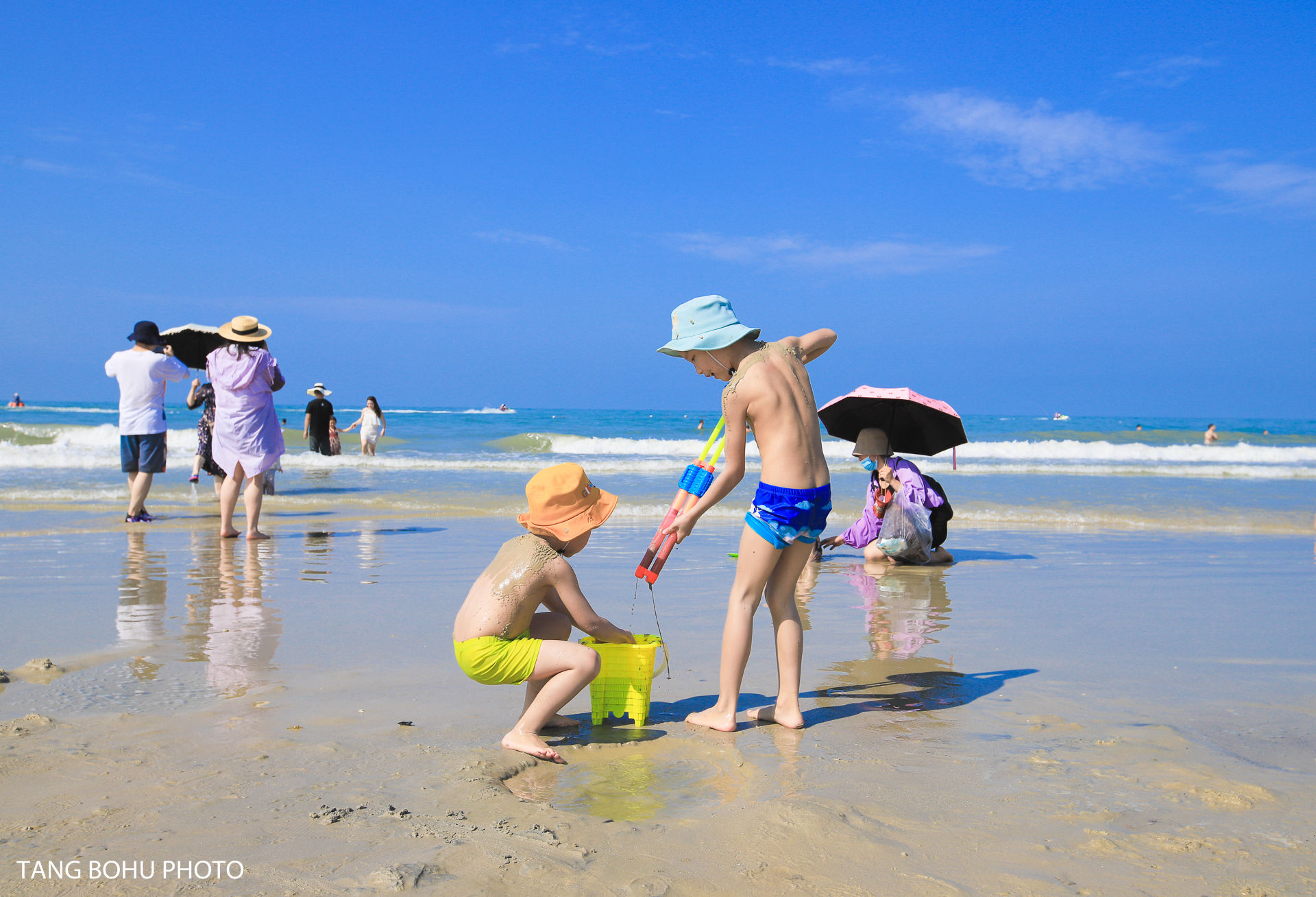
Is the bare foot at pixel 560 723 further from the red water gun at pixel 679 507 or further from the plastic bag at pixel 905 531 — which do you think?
the plastic bag at pixel 905 531

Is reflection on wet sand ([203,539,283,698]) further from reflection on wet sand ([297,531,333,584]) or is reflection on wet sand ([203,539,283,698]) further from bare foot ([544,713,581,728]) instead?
bare foot ([544,713,581,728])

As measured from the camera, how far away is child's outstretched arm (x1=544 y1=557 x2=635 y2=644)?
342 centimetres

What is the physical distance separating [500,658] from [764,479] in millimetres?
1267

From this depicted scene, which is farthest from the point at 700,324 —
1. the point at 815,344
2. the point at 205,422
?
the point at 205,422

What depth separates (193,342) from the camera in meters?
10.8

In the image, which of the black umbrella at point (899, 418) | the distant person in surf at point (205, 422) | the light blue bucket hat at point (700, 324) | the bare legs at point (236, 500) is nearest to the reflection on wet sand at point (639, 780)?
the light blue bucket hat at point (700, 324)

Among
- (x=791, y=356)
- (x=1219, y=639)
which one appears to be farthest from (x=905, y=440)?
(x=791, y=356)

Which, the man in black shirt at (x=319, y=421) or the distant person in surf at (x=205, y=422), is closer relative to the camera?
the distant person in surf at (x=205, y=422)

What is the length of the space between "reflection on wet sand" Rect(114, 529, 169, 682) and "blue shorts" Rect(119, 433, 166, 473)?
1884 millimetres

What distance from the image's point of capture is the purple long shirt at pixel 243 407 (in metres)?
8.52

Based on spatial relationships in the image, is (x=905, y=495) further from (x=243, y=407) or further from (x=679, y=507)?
(x=243, y=407)

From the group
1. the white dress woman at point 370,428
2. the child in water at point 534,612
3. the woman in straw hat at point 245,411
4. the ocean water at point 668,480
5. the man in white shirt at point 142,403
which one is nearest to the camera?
the child in water at point 534,612

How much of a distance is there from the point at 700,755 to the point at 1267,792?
1.85 m

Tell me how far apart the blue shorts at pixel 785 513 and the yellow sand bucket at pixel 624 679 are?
0.62 m
